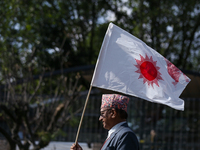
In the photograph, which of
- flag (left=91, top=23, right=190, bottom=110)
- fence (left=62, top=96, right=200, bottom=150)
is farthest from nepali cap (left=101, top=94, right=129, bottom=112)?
fence (left=62, top=96, right=200, bottom=150)

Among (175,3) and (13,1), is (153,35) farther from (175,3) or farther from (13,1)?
(13,1)

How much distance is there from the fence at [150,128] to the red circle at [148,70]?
495 centimetres

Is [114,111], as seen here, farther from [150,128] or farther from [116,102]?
[150,128]

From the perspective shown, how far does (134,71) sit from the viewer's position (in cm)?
341

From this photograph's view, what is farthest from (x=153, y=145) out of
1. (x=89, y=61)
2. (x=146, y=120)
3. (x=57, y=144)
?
(x=89, y=61)

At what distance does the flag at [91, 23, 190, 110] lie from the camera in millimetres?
3318

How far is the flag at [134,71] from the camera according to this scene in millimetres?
3318

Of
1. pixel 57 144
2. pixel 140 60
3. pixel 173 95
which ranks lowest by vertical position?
pixel 57 144

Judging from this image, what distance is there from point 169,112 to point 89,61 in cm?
719

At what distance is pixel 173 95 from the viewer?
332cm

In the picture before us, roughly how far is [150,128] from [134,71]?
17.5ft

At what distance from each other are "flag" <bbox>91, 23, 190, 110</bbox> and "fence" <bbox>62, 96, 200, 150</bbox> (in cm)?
493

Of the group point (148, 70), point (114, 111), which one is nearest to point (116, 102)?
point (114, 111)

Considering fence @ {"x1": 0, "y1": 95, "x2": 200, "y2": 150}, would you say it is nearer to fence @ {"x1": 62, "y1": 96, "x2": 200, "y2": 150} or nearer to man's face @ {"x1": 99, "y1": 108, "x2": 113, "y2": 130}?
fence @ {"x1": 62, "y1": 96, "x2": 200, "y2": 150}
